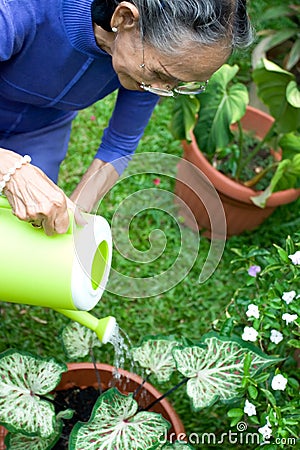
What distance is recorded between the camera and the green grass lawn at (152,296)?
87.7 inches

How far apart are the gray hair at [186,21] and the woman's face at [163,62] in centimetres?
2

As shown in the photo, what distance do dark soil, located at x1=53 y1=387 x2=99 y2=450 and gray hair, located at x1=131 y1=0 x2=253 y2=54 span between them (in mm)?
998

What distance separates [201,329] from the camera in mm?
2393

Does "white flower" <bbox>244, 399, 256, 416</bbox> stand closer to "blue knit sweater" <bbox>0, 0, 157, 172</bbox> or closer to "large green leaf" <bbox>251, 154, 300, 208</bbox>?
"blue knit sweater" <bbox>0, 0, 157, 172</bbox>

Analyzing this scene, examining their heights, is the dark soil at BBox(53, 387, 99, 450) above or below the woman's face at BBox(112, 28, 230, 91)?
below

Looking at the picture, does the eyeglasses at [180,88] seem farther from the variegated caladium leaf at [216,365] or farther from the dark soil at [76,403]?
the dark soil at [76,403]

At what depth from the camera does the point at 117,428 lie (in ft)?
5.01

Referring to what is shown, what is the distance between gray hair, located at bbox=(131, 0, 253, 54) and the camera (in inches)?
46.6

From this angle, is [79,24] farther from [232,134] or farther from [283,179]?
[283,179]

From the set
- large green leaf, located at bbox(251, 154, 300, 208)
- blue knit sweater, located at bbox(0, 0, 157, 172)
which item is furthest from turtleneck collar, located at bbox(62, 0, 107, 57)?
large green leaf, located at bbox(251, 154, 300, 208)

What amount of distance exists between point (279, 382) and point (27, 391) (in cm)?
58

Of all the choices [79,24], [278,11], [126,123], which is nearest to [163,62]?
[79,24]

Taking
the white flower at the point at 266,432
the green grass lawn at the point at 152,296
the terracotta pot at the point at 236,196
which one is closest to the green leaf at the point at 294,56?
the terracotta pot at the point at 236,196

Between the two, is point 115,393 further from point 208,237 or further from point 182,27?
Answer: point 208,237
